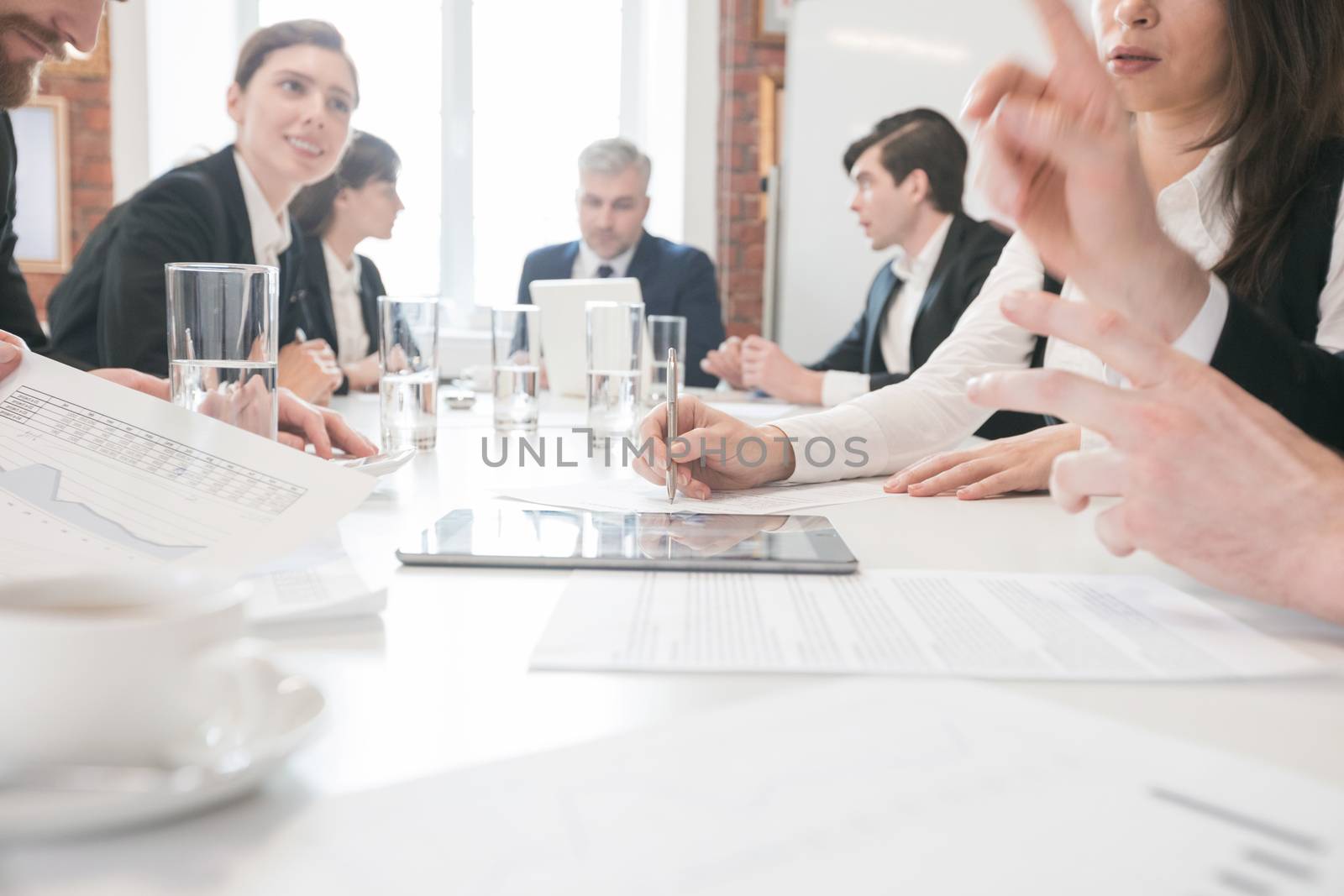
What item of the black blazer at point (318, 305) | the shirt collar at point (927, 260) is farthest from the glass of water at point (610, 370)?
the shirt collar at point (927, 260)

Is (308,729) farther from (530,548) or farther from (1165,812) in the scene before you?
(530,548)

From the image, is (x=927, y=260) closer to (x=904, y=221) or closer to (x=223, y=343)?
(x=904, y=221)

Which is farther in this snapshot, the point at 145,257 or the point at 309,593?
the point at 145,257

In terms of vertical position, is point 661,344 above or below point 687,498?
above

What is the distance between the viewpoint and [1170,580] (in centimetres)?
72

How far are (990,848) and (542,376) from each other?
2315mm

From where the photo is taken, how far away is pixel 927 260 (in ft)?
10.3

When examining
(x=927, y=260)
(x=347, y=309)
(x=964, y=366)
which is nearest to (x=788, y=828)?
(x=964, y=366)

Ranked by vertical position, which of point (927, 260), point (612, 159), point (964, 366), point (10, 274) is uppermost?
point (612, 159)

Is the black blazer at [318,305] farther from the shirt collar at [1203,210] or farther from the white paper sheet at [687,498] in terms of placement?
the shirt collar at [1203,210]

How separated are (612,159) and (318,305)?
1.24 metres

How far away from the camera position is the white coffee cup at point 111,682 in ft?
1.03

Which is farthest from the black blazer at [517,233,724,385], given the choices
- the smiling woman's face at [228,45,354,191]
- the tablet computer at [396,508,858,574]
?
the tablet computer at [396,508,858,574]

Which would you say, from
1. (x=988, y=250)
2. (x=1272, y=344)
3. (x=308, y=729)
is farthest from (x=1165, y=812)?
(x=988, y=250)
